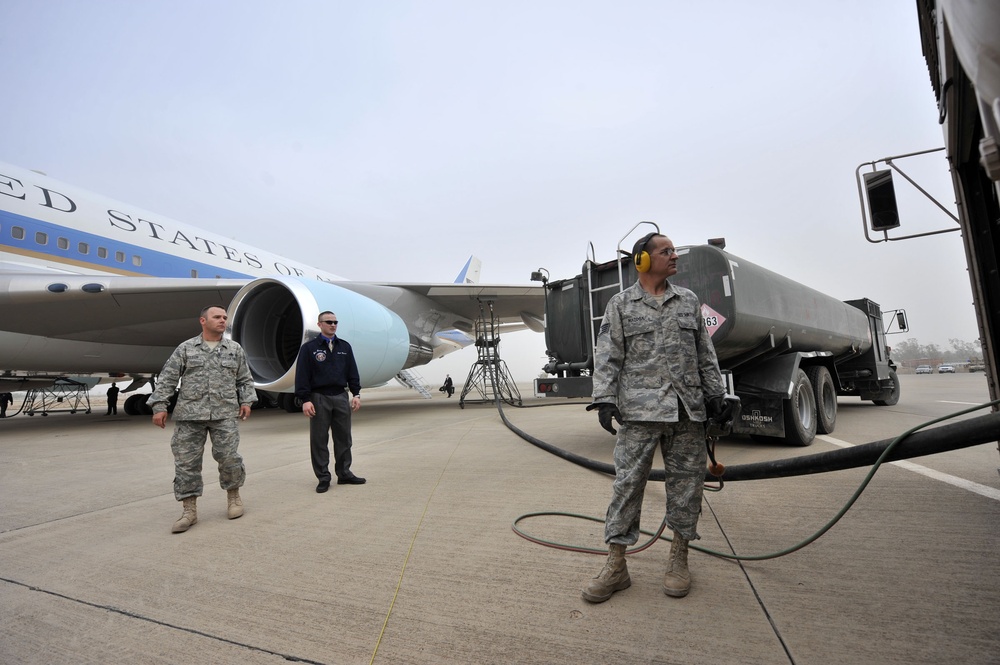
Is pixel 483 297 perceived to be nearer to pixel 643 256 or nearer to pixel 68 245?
pixel 68 245

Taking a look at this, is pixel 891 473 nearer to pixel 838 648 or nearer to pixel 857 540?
pixel 857 540

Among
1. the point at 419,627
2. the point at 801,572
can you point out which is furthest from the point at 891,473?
the point at 419,627

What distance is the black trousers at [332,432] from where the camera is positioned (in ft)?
11.8

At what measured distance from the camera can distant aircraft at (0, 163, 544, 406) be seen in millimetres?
6406

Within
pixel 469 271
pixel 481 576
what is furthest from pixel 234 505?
pixel 469 271

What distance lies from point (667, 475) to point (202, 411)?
282 cm

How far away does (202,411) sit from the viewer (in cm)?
297

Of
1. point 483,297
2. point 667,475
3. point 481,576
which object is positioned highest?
point 483,297

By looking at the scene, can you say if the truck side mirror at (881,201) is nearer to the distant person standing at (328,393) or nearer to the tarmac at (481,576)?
the tarmac at (481,576)

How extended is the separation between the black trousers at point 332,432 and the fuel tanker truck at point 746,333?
208 centimetres

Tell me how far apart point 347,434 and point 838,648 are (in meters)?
3.37

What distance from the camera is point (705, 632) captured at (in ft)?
4.91

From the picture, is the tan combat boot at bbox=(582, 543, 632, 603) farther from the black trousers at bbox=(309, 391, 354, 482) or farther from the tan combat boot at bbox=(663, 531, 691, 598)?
the black trousers at bbox=(309, 391, 354, 482)

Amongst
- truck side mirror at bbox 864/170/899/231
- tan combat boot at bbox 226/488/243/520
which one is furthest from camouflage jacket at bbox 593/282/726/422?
tan combat boot at bbox 226/488/243/520
